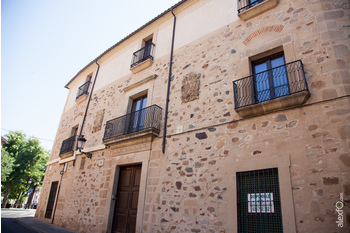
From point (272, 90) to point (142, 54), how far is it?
5961mm

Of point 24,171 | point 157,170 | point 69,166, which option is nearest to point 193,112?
point 157,170

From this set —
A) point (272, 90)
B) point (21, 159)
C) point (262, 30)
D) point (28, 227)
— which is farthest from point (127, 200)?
point (21, 159)

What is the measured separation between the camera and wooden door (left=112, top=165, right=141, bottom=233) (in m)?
6.48

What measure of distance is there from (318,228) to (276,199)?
2.50 ft

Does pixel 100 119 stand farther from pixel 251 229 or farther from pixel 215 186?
pixel 251 229

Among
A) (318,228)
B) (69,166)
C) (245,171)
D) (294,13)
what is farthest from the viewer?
(69,166)

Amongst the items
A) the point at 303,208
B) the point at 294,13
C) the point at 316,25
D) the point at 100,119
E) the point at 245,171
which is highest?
the point at 294,13

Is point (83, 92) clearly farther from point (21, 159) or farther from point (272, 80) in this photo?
point (21, 159)

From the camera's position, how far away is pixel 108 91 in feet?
32.9

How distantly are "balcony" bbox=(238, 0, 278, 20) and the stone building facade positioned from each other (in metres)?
0.03

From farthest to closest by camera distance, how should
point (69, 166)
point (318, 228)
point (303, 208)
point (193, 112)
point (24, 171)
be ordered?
point (24, 171) → point (69, 166) → point (193, 112) → point (303, 208) → point (318, 228)

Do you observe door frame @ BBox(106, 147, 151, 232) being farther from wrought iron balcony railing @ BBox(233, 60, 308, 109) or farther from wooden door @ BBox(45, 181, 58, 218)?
wooden door @ BBox(45, 181, 58, 218)

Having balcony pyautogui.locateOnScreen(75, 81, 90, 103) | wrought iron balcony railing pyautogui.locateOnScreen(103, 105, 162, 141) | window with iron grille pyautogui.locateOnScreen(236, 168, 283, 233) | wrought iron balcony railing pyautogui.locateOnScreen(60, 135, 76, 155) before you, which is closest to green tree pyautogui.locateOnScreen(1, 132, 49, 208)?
wrought iron balcony railing pyautogui.locateOnScreen(60, 135, 76, 155)

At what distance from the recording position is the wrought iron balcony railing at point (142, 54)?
884 cm
